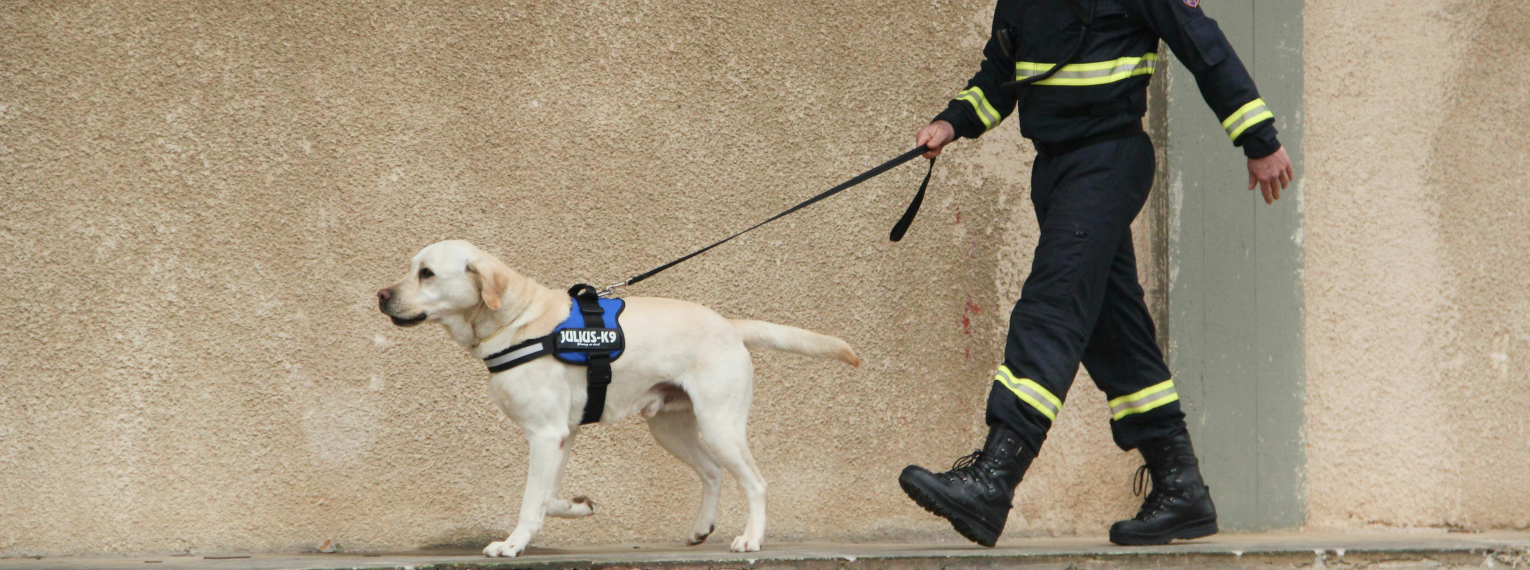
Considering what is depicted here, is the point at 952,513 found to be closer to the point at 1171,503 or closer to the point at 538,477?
the point at 1171,503

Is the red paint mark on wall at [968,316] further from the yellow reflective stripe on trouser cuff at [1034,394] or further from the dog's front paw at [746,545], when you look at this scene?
the dog's front paw at [746,545]

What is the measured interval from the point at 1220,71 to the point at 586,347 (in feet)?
5.55

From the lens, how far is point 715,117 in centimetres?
392

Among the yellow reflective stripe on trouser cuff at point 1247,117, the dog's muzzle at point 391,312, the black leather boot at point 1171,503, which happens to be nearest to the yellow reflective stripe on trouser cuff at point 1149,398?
the black leather boot at point 1171,503

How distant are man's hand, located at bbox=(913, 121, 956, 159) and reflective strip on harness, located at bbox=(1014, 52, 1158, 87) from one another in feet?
0.99

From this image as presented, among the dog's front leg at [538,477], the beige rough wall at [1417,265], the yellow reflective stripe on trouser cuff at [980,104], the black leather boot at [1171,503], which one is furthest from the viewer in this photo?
the beige rough wall at [1417,265]

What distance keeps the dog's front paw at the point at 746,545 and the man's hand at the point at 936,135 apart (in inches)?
44.7

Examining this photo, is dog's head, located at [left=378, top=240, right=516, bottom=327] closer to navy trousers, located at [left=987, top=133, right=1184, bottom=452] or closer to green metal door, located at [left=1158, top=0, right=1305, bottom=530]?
navy trousers, located at [left=987, top=133, right=1184, bottom=452]

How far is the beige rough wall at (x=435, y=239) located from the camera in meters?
3.42

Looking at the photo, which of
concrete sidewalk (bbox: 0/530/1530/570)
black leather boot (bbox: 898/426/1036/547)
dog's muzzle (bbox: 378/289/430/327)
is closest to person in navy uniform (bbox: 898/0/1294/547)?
black leather boot (bbox: 898/426/1036/547)

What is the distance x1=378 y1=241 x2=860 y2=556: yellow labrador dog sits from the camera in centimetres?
278

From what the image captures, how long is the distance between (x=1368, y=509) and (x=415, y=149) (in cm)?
362

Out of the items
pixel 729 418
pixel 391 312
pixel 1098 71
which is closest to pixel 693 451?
pixel 729 418

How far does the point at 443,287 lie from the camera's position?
277 centimetres
